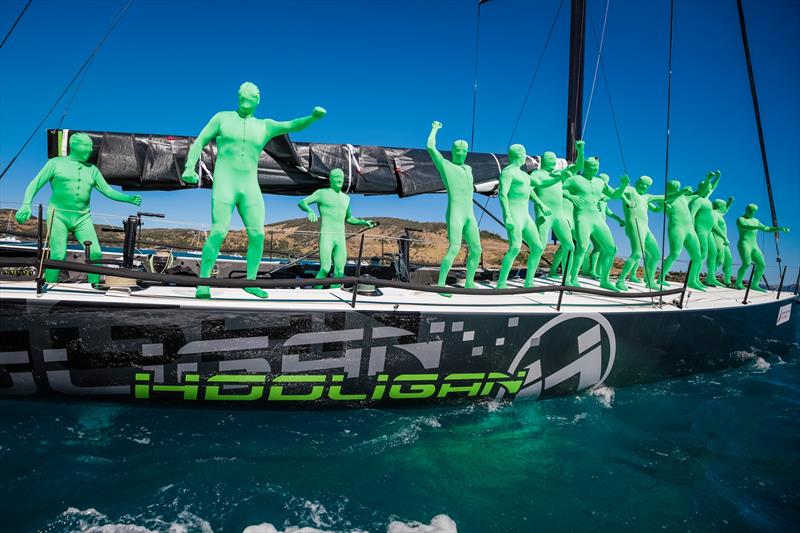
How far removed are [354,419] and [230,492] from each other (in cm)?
122

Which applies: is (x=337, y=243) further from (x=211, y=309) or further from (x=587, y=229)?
(x=587, y=229)

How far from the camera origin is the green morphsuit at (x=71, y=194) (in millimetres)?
3785

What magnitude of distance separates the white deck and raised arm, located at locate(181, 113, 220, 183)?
3.33ft

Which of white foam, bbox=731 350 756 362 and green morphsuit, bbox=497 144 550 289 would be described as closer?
green morphsuit, bbox=497 144 550 289

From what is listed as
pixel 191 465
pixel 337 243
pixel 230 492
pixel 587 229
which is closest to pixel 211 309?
pixel 191 465

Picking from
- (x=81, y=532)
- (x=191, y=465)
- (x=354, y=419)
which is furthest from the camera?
(x=354, y=419)

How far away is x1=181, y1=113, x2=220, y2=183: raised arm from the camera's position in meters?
3.39

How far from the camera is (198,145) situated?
352cm

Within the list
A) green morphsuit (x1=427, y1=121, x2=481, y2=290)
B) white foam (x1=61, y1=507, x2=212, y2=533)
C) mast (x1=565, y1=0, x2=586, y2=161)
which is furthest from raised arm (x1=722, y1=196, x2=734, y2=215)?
white foam (x1=61, y1=507, x2=212, y2=533)

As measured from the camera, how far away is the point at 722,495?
2.87 metres

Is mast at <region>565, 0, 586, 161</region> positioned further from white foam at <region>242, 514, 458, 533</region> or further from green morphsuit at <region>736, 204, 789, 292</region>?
white foam at <region>242, 514, 458, 533</region>

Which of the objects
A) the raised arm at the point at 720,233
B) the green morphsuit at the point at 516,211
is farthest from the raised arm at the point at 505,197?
the raised arm at the point at 720,233

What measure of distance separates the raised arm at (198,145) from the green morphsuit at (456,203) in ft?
6.82

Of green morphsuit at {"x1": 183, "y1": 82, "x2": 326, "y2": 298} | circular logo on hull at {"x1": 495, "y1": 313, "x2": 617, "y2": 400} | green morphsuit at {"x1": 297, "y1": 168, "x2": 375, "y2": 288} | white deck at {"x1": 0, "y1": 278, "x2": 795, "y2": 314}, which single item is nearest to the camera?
white deck at {"x1": 0, "y1": 278, "x2": 795, "y2": 314}
